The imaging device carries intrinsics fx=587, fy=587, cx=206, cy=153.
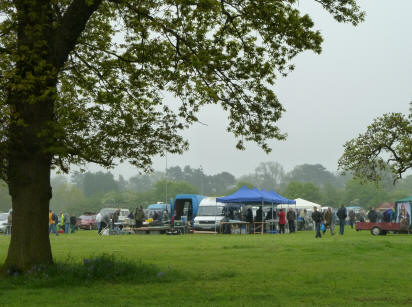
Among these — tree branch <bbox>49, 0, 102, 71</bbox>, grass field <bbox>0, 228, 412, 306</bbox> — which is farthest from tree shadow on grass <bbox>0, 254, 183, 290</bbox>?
tree branch <bbox>49, 0, 102, 71</bbox>

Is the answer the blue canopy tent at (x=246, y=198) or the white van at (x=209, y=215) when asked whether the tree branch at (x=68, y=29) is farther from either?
the white van at (x=209, y=215)

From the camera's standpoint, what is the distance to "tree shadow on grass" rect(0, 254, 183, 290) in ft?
34.0

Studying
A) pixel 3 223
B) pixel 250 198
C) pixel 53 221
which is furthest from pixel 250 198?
pixel 3 223

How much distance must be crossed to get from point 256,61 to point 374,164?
2228 centimetres

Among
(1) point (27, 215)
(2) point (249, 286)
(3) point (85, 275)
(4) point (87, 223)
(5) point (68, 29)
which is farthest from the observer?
(4) point (87, 223)

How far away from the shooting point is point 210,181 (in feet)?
632

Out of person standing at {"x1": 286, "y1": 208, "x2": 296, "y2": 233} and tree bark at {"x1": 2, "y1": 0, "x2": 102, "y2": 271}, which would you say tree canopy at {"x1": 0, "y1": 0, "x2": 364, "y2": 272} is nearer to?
tree bark at {"x1": 2, "y1": 0, "x2": 102, "y2": 271}

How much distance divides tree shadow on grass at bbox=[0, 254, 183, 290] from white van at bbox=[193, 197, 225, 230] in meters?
27.1

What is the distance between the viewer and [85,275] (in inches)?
422

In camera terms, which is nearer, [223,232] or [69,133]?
[69,133]

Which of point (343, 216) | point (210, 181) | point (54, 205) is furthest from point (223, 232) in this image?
point (210, 181)

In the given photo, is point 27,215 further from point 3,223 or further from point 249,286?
point 3,223

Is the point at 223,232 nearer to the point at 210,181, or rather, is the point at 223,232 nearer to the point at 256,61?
the point at 256,61

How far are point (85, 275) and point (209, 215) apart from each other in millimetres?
29231
